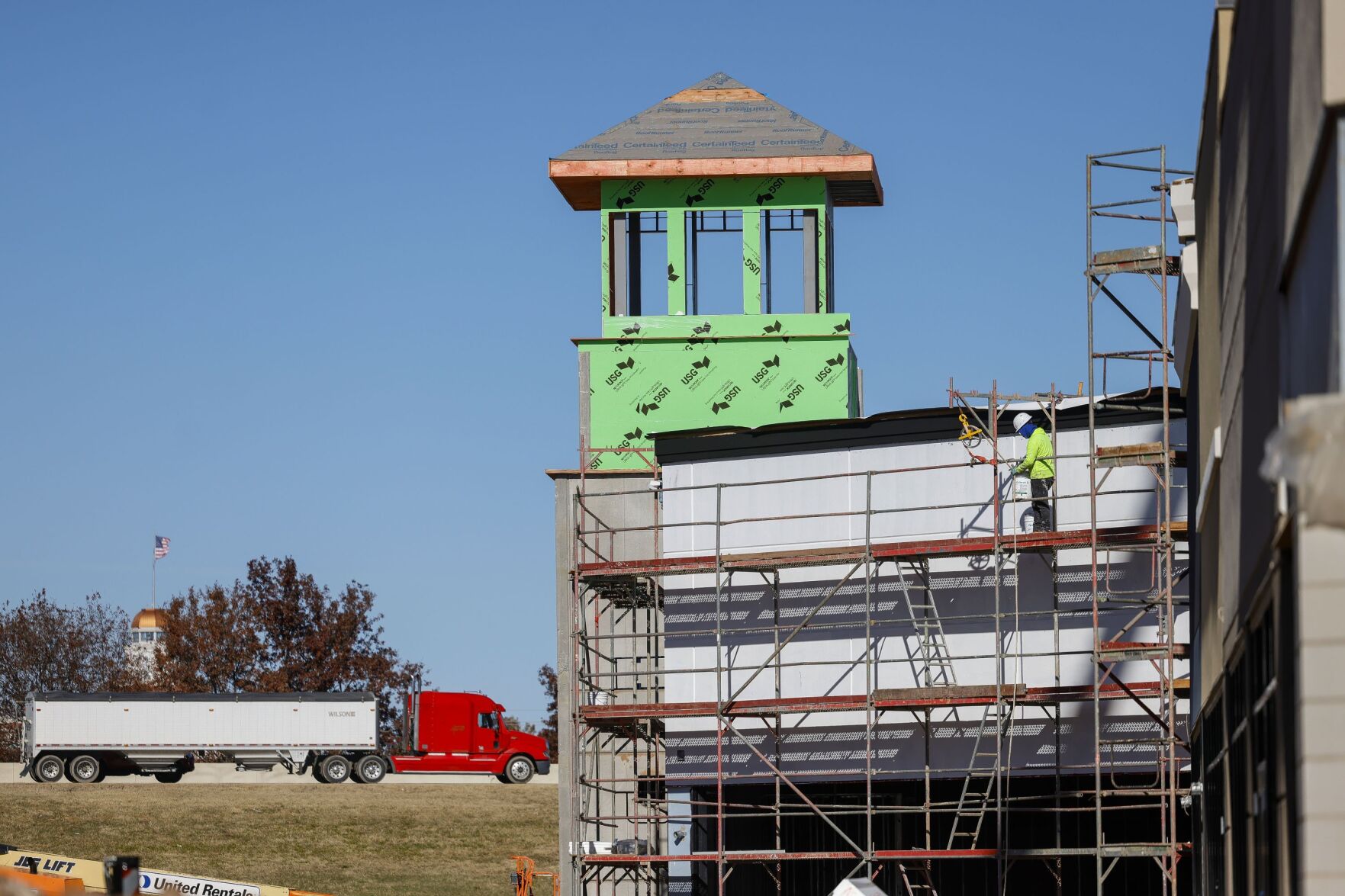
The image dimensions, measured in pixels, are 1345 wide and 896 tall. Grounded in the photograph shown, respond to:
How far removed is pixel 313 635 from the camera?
7125 centimetres

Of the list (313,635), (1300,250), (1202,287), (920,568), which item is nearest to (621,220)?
(920,568)

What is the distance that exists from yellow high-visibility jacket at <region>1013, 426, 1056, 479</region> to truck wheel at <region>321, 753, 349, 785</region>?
3075 cm

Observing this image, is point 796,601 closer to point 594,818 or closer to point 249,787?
point 594,818

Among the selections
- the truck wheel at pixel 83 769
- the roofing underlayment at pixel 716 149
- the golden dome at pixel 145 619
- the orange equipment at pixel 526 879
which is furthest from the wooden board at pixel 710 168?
the golden dome at pixel 145 619

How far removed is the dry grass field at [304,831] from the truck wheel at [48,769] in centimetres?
67

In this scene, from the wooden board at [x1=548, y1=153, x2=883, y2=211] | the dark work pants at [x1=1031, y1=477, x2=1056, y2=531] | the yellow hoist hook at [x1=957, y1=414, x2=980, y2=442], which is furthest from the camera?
the wooden board at [x1=548, y1=153, x2=883, y2=211]

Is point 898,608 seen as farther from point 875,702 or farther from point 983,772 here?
point 983,772

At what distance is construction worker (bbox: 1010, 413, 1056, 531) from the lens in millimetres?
23312

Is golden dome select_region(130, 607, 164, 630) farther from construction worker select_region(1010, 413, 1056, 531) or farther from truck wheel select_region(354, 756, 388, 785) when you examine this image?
construction worker select_region(1010, 413, 1056, 531)

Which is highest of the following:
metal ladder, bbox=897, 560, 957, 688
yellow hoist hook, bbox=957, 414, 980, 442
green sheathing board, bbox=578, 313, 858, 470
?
green sheathing board, bbox=578, 313, 858, 470

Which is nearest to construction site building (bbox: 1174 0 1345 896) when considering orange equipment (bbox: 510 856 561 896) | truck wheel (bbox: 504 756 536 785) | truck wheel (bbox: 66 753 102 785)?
orange equipment (bbox: 510 856 561 896)

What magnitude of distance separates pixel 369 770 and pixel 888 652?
28461mm

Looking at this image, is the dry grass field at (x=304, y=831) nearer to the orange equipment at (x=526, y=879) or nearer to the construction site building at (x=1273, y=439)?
the orange equipment at (x=526, y=879)

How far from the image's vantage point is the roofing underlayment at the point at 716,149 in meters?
31.0
